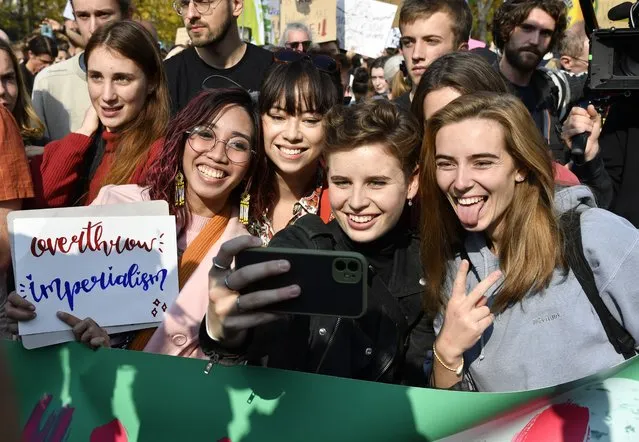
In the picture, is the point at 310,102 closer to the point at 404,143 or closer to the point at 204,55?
the point at 404,143

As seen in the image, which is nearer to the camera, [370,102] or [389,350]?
[389,350]

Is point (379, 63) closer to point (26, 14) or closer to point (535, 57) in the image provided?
point (535, 57)

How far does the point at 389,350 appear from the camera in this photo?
2.81 meters

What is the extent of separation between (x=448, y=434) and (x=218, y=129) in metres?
1.59

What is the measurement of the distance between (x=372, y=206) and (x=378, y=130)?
0.27m

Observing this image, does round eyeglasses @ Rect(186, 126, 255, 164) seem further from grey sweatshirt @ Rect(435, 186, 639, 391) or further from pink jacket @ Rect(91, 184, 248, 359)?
grey sweatshirt @ Rect(435, 186, 639, 391)

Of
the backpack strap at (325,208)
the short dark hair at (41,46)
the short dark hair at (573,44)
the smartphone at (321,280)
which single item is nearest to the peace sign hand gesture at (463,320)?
the smartphone at (321,280)

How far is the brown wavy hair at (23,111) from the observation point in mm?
4496

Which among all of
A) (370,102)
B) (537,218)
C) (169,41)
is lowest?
(169,41)

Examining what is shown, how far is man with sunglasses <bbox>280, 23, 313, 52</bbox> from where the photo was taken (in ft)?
23.1

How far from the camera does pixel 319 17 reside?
7.81 meters

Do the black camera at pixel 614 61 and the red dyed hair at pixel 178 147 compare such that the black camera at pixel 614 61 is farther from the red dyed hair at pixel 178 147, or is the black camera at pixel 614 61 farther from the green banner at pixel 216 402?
the green banner at pixel 216 402

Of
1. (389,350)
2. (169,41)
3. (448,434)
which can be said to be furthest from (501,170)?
(169,41)

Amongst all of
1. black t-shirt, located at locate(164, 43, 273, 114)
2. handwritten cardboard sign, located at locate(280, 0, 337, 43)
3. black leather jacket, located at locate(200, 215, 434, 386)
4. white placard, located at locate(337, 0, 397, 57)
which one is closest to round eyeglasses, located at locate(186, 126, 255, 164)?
black leather jacket, located at locate(200, 215, 434, 386)
